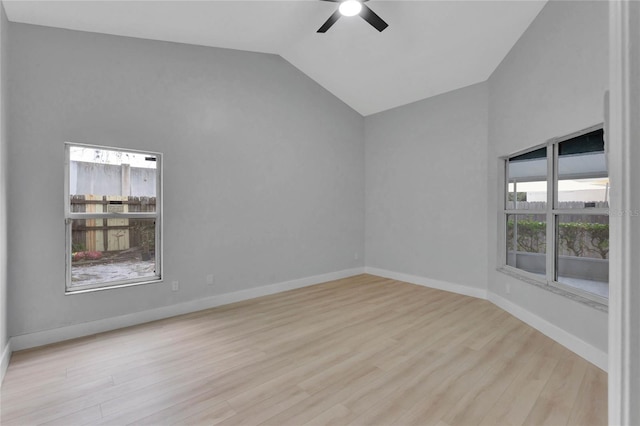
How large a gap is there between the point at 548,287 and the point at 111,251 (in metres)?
4.65

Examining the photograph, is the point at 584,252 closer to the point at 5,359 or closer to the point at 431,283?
the point at 431,283

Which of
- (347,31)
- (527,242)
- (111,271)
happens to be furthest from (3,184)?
(527,242)

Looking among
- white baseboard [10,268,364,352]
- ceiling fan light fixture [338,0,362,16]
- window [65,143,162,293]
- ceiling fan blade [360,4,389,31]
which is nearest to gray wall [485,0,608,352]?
ceiling fan blade [360,4,389,31]

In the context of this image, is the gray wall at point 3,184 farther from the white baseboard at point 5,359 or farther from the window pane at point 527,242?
the window pane at point 527,242

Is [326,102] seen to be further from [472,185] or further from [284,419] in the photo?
[284,419]

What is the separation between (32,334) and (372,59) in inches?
197

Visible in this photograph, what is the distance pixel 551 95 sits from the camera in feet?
10.2

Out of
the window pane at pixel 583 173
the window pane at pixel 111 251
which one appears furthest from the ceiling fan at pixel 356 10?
the window pane at pixel 111 251

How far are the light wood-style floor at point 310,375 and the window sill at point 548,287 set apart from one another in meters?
0.47

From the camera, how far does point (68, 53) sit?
312cm

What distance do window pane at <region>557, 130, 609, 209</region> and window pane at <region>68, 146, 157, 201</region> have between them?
4443mm

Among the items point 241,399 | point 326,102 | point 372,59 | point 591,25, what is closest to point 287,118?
point 326,102

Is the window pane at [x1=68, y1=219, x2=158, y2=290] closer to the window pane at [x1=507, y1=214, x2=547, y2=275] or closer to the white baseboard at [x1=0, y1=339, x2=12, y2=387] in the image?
the white baseboard at [x1=0, y1=339, x2=12, y2=387]

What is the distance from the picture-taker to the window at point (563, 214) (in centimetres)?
285
